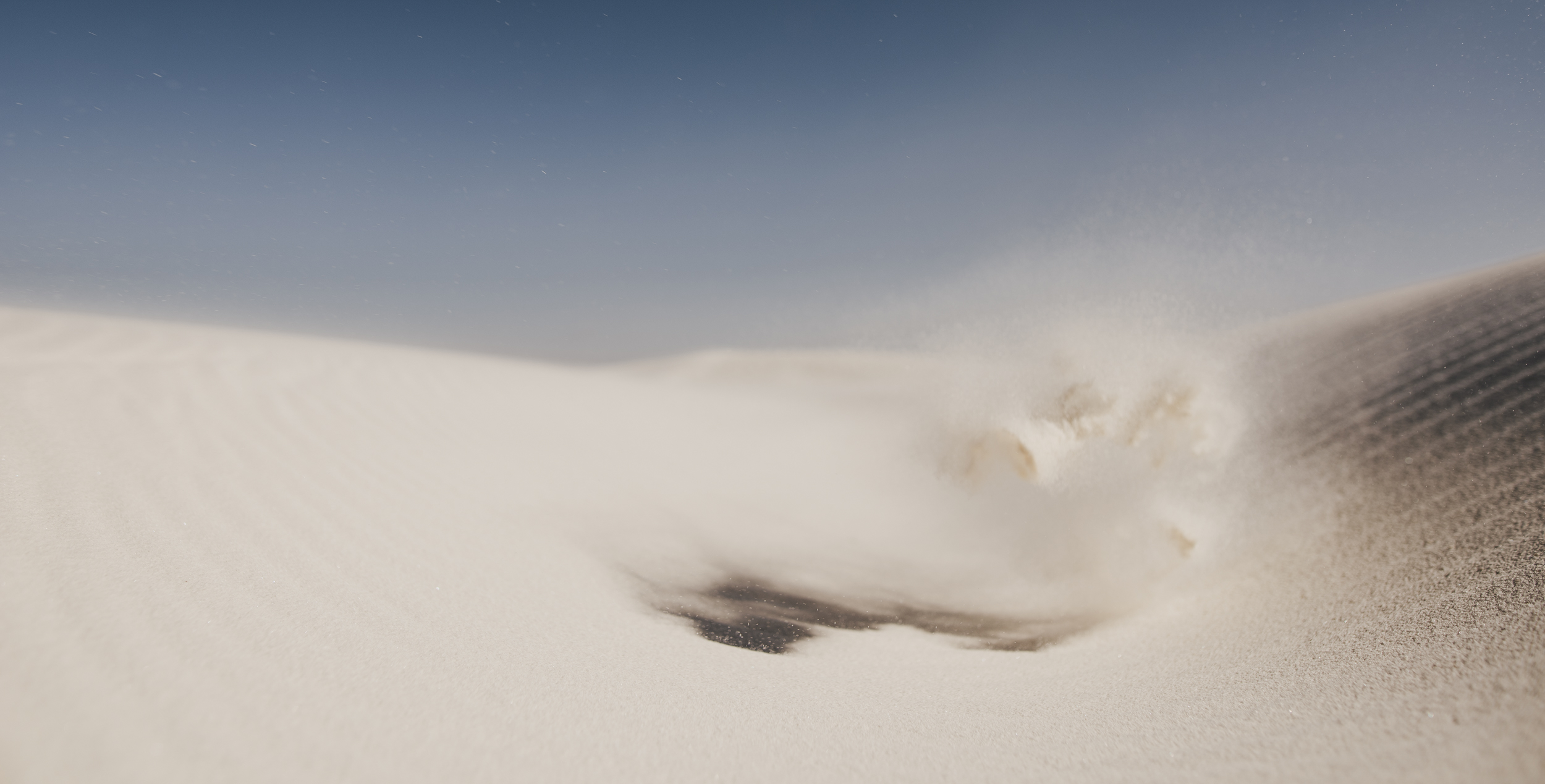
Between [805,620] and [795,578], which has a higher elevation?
[795,578]

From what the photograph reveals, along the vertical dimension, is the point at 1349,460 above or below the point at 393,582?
above

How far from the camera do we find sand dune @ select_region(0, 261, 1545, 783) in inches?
85.6

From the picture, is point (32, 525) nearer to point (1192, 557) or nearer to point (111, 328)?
point (111, 328)

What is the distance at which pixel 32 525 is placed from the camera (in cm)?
280

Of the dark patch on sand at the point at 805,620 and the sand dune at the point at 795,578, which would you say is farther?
the dark patch on sand at the point at 805,620

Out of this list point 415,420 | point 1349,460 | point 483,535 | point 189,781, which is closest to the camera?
point 189,781

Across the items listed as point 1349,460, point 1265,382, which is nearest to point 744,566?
point 1349,460

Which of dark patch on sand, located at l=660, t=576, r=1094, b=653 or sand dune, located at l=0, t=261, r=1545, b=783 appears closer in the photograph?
sand dune, located at l=0, t=261, r=1545, b=783

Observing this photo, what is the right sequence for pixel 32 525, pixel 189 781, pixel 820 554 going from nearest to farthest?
pixel 189 781 → pixel 32 525 → pixel 820 554

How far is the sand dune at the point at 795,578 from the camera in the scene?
217 cm

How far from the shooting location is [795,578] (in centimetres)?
539

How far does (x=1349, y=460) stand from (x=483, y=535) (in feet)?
22.9

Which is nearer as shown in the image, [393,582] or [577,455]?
[393,582]

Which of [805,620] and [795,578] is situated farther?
[795,578]
